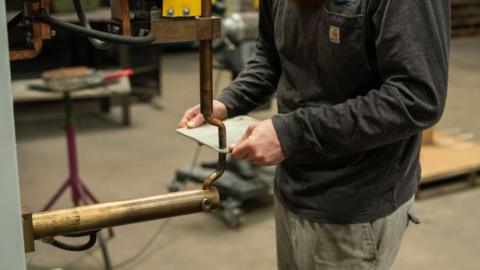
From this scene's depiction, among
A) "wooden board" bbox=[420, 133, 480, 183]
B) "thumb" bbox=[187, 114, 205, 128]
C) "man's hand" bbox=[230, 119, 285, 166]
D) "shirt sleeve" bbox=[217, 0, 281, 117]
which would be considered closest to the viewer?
"man's hand" bbox=[230, 119, 285, 166]

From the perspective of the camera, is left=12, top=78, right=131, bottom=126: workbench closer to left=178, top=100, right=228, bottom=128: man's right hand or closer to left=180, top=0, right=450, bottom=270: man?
left=178, top=100, right=228, bottom=128: man's right hand

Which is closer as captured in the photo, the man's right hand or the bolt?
the bolt

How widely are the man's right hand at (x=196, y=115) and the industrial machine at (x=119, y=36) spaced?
0.73 ft

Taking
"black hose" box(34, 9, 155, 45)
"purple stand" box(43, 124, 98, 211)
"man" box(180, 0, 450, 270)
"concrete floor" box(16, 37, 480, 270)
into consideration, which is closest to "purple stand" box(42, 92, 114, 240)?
"purple stand" box(43, 124, 98, 211)

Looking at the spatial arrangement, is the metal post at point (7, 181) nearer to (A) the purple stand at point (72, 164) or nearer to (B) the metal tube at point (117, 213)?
(B) the metal tube at point (117, 213)

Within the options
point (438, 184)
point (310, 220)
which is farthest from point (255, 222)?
point (310, 220)

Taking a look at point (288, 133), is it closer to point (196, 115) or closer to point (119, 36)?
point (196, 115)

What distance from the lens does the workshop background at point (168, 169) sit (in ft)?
8.19

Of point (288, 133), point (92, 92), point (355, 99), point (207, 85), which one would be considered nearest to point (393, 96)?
point (355, 99)

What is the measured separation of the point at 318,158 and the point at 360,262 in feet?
0.71

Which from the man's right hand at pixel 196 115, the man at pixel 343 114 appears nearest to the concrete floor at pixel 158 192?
the man's right hand at pixel 196 115

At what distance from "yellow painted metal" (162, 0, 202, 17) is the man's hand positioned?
0.81 ft

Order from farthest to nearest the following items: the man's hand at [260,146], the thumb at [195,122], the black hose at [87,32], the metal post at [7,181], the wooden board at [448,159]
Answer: the wooden board at [448,159] < the thumb at [195,122] < the man's hand at [260,146] < the black hose at [87,32] < the metal post at [7,181]

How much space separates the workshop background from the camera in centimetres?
250
